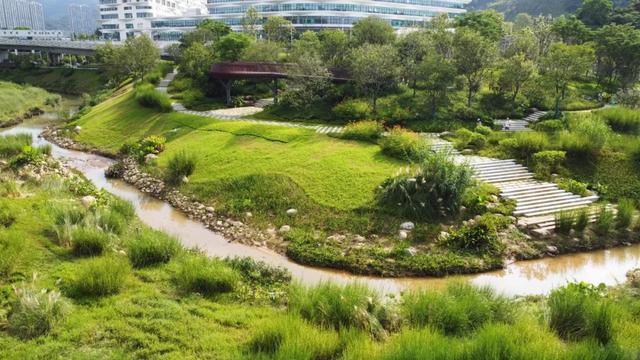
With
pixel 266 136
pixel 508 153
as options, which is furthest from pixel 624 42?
pixel 266 136

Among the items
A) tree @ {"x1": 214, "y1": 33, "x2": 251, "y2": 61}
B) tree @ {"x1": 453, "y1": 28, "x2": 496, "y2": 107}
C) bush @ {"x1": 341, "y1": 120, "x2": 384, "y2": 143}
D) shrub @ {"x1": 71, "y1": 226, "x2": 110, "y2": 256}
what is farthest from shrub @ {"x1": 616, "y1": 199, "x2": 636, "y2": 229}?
tree @ {"x1": 214, "y1": 33, "x2": 251, "y2": 61}

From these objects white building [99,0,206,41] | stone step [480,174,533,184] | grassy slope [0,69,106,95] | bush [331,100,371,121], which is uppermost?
white building [99,0,206,41]

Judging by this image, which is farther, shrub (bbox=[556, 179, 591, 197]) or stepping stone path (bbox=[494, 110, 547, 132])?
stepping stone path (bbox=[494, 110, 547, 132])

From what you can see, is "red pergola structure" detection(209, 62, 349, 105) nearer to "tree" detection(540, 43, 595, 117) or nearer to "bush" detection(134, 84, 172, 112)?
"bush" detection(134, 84, 172, 112)

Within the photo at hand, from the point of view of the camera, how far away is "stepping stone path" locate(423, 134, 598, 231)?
1798 centimetres

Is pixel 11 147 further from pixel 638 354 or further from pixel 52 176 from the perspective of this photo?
pixel 638 354

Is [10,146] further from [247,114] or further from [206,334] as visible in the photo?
[206,334]

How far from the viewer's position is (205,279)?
11.3 metres

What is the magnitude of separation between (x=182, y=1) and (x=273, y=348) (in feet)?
507

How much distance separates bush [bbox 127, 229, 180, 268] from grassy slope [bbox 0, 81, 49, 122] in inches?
1540

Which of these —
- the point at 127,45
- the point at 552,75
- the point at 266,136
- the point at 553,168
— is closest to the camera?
the point at 553,168

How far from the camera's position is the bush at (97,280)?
1029cm

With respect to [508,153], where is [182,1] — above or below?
above

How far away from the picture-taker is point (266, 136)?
26.5 meters
